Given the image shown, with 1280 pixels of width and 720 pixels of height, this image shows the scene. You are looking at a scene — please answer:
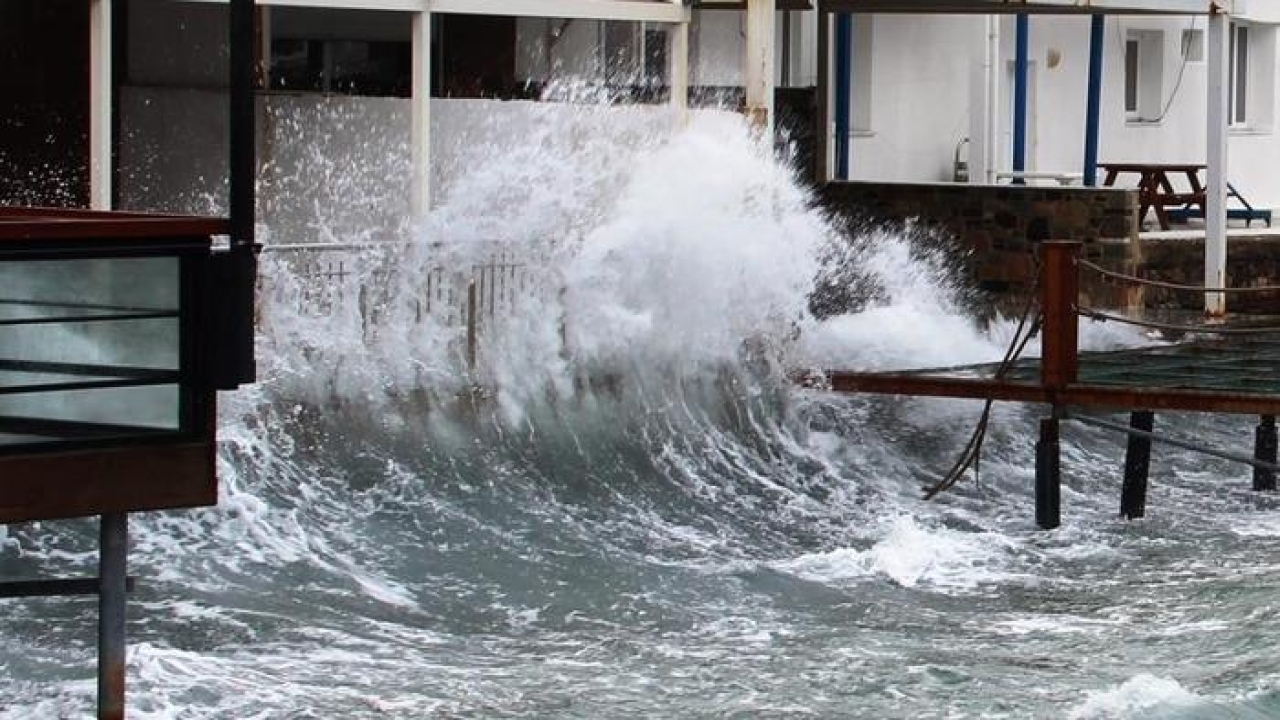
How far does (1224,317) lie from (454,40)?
733cm

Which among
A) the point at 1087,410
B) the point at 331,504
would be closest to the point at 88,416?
the point at 331,504

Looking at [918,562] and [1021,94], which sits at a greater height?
[1021,94]

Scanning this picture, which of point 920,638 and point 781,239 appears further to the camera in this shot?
point 781,239

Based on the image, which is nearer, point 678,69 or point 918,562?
point 918,562

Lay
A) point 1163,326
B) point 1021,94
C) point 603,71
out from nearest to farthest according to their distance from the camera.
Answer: point 1163,326, point 603,71, point 1021,94

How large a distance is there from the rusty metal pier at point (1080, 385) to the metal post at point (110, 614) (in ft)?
24.8

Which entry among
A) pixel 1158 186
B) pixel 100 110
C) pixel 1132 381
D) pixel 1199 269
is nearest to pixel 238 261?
pixel 100 110

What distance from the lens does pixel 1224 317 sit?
22.8 m

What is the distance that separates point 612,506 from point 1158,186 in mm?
12895

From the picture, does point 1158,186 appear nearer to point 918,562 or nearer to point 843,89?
point 843,89

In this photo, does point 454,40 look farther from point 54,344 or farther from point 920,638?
point 54,344

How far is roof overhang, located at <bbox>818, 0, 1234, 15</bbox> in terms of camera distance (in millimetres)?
21203

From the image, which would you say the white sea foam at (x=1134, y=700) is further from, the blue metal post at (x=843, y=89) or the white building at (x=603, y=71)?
the blue metal post at (x=843, y=89)

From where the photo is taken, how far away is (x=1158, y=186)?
27.4m
